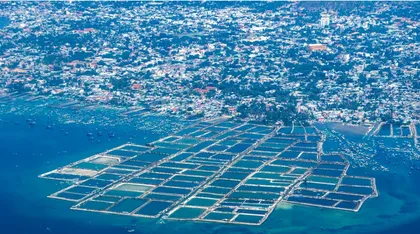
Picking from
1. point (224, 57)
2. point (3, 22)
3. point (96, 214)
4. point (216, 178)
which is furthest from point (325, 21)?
point (96, 214)

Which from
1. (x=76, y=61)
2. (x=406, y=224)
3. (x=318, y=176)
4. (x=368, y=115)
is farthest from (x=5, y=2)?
(x=406, y=224)

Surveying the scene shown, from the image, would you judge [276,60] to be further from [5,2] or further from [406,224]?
[5,2]

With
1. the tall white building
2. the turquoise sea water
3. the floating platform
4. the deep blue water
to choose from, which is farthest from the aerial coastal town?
the floating platform

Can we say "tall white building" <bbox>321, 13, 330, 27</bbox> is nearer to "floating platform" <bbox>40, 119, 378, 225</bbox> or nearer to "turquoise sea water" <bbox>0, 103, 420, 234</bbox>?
"turquoise sea water" <bbox>0, 103, 420, 234</bbox>

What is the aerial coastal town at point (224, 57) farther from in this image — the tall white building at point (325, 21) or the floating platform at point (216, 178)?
the floating platform at point (216, 178)

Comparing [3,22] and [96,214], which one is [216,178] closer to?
[96,214]
